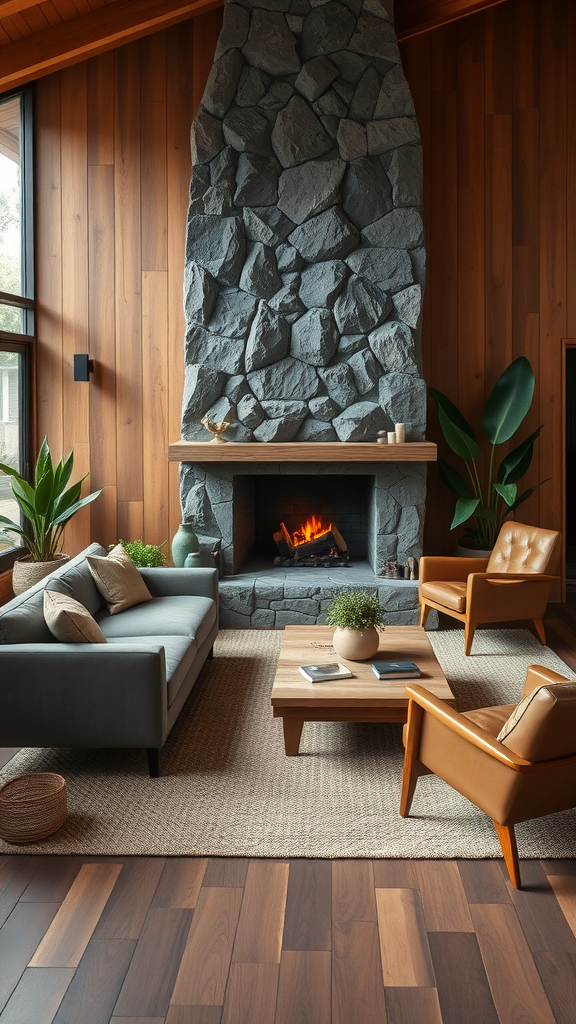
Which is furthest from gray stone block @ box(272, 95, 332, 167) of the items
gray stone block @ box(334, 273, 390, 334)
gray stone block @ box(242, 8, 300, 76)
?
gray stone block @ box(334, 273, 390, 334)

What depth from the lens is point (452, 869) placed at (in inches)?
109

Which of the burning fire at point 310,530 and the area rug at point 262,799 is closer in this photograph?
the area rug at point 262,799

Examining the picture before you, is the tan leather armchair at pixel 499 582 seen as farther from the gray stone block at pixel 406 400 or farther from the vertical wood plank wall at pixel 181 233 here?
the vertical wood plank wall at pixel 181 233

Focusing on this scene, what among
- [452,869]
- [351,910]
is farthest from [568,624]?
[351,910]

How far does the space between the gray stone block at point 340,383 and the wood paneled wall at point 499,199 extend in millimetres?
947

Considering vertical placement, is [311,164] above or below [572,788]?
above

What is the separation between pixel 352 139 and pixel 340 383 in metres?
1.68

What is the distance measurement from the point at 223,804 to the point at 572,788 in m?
1.30

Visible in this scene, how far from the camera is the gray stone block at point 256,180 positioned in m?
5.79

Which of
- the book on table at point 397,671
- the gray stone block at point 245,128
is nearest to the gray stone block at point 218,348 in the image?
the gray stone block at point 245,128

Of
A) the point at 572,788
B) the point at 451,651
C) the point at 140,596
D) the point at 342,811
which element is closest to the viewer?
the point at 572,788

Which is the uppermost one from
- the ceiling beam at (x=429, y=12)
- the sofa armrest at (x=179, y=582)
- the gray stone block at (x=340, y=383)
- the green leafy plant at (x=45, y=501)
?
the ceiling beam at (x=429, y=12)

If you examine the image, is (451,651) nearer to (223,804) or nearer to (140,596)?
(140,596)

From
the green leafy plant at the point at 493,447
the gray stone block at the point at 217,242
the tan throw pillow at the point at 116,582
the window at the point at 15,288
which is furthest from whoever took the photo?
the window at the point at 15,288
